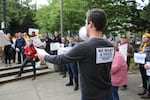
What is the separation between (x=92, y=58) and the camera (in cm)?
285

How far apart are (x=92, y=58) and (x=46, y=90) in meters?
7.43

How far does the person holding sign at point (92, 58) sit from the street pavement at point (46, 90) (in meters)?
5.63

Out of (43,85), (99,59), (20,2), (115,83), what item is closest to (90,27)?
(99,59)

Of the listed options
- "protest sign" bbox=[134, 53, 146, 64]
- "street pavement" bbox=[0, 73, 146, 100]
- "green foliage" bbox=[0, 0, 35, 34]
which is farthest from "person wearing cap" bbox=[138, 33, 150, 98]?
"green foliage" bbox=[0, 0, 35, 34]

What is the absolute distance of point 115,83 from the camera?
21.1 ft

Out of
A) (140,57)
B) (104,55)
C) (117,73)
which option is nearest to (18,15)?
(140,57)

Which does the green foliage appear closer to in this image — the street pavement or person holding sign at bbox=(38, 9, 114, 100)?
the street pavement

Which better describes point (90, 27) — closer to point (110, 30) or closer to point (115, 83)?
point (115, 83)

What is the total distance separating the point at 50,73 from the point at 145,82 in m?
6.16

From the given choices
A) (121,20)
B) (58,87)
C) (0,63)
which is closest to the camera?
(58,87)

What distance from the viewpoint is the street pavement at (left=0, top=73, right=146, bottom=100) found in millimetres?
8945

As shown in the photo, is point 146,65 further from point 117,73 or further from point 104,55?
point 104,55

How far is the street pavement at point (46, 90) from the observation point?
8945 millimetres

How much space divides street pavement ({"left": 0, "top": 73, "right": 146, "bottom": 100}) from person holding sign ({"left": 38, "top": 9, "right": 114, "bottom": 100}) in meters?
5.63
